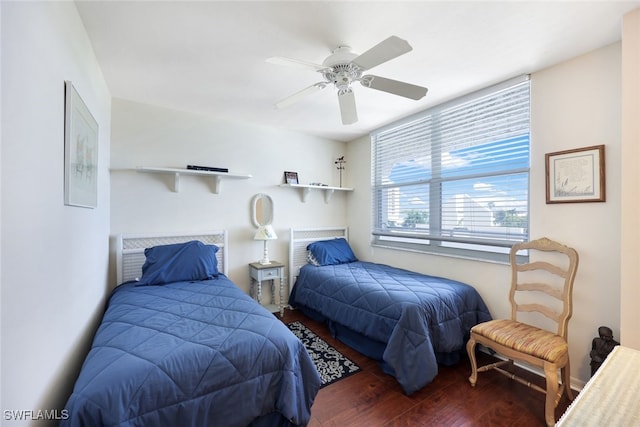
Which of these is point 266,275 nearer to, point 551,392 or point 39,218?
point 39,218

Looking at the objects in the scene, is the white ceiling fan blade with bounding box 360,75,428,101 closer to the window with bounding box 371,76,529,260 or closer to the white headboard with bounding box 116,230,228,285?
the window with bounding box 371,76,529,260

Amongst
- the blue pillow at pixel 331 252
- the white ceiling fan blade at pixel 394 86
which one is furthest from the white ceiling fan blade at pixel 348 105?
the blue pillow at pixel 331 252

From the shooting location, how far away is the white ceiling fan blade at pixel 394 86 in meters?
1.76

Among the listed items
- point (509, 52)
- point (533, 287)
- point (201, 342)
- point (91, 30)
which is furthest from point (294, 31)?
point (533, 287)

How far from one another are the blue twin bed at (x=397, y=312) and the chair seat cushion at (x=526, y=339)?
10.9 inches

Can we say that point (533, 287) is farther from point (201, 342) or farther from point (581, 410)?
point (201, 342)

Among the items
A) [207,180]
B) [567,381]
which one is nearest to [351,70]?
[207,180]

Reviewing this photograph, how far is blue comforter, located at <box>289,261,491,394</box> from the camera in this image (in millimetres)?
1972

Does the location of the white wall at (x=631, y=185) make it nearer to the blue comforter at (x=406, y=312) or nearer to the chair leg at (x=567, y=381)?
the chair leg at (x=567, y=381)

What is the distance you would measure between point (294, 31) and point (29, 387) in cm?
212

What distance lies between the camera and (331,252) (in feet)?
11.8

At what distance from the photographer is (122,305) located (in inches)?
75.2

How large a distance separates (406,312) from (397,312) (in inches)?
3.2
